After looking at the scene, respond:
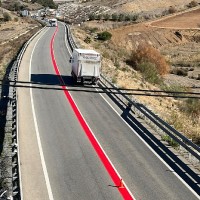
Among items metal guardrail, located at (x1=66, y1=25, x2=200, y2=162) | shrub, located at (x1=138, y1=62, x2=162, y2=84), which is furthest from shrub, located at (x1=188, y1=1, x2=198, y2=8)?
metal guardrail, located at (x1=66, y1=25, x2=200, y2=162)

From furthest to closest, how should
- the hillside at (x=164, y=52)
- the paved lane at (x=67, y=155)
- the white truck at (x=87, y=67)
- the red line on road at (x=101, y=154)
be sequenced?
Answer: the hillside at (x=164, y=52) < the white truck at (x=87, y=67) < the red line on road at (x=101, y=154) < the paved lane at (x=67, y=155)

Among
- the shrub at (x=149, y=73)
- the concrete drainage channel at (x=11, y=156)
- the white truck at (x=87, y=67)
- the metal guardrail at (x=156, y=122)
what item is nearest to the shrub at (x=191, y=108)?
the metal guardrail at (x=156, y=122)

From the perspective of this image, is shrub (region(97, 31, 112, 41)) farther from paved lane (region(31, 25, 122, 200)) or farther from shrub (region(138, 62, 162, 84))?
paved lane (region(31, 25, 122, 200))

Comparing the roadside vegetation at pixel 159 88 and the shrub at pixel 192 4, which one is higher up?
the shrub at pixel 192 4

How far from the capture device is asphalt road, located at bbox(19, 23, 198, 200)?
14.0m

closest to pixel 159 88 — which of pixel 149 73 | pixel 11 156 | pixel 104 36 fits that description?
pixel 149 73

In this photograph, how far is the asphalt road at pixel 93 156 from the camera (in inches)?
550

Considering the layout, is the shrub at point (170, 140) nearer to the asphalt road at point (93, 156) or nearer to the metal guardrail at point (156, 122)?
the metal guardrail at point (156, 122)

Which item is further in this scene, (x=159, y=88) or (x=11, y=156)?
(x=159, y=88)

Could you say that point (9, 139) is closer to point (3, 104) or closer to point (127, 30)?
point (3, 104)

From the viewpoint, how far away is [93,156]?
55.8 ft

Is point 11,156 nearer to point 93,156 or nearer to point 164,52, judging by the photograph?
point 93,156

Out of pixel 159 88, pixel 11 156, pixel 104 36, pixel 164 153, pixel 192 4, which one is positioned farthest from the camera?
pixel 192 4

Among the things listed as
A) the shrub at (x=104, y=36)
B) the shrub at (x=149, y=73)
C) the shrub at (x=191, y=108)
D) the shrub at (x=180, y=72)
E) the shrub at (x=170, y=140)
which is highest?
the shrub at (x=170, y=140)
